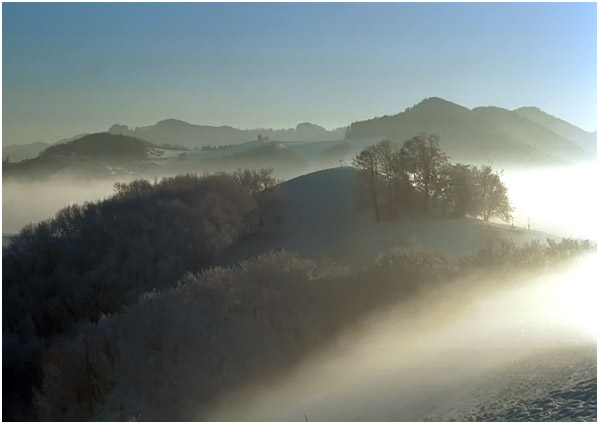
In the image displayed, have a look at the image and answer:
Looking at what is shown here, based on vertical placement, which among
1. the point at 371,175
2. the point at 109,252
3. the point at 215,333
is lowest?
the point at 109,252

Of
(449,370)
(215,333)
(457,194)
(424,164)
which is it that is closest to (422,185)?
(424,164)

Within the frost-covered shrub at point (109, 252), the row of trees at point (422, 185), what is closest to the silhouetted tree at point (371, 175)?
the row of trees at point (422, 185)

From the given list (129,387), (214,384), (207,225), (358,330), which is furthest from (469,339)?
(207,225)

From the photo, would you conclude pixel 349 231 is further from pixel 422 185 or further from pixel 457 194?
pixel 457 194

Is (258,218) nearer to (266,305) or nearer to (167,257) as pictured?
(167,257)

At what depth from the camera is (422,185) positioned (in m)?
57.3

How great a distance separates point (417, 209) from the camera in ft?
187

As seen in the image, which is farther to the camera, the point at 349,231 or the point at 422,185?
the point at 422,185

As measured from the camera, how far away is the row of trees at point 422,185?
56812 millimetres

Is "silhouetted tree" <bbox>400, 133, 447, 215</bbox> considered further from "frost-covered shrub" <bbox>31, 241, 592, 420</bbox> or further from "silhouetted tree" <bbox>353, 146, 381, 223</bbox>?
"frost-covered shrub" <bbox>31, 241, 592, 420</bbox>

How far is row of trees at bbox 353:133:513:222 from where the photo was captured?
56812mm

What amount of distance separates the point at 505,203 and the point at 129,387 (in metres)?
45.4

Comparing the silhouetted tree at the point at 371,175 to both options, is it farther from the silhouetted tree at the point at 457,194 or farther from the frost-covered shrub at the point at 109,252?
the frost-covered shrub at the point at 109,252

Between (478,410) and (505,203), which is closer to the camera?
(478,410)
